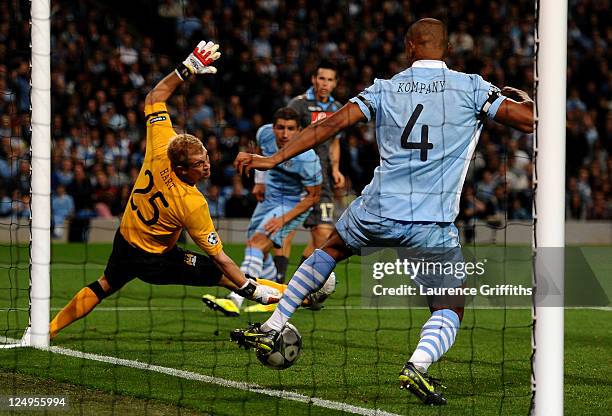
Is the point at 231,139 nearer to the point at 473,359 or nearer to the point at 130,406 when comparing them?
the point at 473,359

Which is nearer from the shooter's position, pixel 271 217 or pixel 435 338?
pixel 435 338

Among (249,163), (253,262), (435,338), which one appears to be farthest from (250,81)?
(435,338)

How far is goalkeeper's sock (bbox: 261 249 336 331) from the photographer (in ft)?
21.3

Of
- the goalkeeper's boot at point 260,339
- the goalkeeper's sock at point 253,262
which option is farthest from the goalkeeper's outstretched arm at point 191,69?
the goalkeeper's sock at point 253,262

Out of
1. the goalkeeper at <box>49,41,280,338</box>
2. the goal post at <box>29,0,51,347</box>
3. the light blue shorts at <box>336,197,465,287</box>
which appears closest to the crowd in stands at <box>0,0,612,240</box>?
the goal post at <box>29,0,51,347</box>

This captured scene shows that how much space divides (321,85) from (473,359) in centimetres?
432

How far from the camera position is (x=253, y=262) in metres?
10.4

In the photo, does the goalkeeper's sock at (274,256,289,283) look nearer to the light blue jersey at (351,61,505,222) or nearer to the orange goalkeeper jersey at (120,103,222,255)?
the orange goalkeeper jersey at (120,103,222,255)

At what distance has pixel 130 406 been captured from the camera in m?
6.09

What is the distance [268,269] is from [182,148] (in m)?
3.98

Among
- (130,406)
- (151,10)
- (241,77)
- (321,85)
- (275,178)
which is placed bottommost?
(130,406)

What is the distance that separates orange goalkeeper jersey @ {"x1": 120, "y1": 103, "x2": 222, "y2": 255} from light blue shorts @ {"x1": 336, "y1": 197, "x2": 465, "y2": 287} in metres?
1.65

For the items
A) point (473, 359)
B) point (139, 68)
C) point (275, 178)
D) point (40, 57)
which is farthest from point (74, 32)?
point (473, 359)

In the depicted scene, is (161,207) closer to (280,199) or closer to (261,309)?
(261,309)
